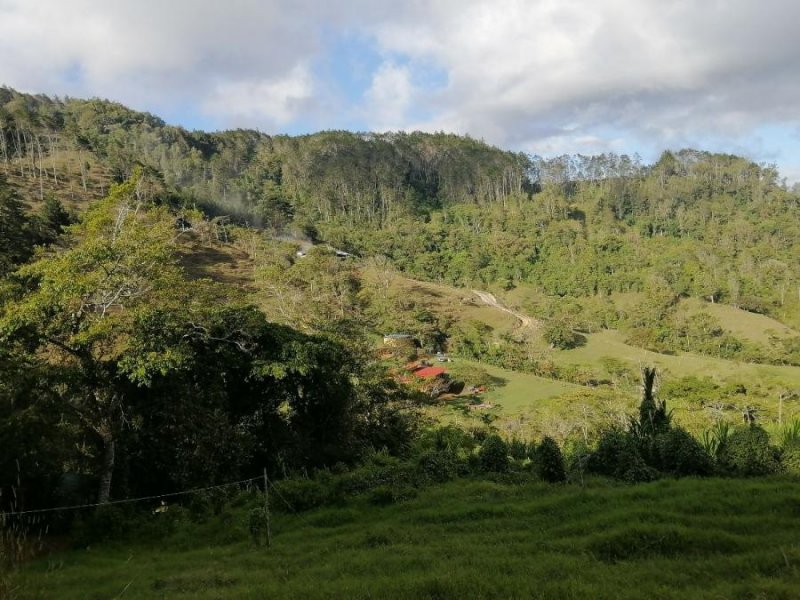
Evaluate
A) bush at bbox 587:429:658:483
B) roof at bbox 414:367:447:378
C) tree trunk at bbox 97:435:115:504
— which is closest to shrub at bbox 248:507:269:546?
tree trunk at bbox 97:435:115:504

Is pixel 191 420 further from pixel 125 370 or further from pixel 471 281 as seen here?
pixel 471 281

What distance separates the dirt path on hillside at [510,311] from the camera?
5525 cm

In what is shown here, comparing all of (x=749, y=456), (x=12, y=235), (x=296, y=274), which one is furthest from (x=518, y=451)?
(x=12, y=235)

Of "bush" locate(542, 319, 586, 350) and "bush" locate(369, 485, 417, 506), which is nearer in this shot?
"bush" locate(369, 485, 417, 506)

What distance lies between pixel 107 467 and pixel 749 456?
12989mm

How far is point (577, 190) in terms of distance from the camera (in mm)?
119875

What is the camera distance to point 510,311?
2441 inches

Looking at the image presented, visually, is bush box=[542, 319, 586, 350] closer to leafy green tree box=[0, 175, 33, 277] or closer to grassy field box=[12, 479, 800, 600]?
leafy green tree box=[0, 175, 33, 277]

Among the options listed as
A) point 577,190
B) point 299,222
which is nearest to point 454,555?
point 299,222

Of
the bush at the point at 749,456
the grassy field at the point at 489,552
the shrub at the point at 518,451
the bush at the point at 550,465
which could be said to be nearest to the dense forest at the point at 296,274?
the bush at the point at 749,456

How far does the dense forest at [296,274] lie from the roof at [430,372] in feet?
15.0

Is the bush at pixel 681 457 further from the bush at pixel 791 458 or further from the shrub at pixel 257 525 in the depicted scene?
the shrub at pixel 257 525

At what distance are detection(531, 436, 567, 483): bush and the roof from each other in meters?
21.2

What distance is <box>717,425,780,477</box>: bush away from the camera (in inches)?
442
